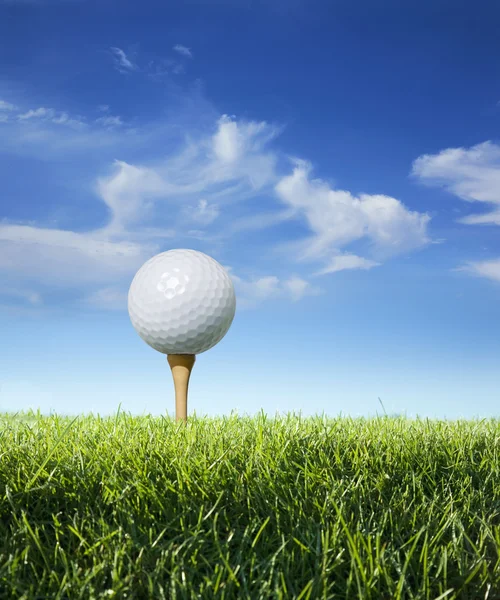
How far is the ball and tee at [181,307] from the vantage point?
463cm

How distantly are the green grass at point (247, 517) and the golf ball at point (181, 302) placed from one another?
135cm

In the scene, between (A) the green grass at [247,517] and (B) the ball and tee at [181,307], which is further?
(B) the ball and tee at [181,307]

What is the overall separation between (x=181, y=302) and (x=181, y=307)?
43 millimetres

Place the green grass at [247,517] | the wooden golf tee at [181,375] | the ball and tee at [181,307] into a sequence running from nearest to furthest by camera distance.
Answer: the green grass at [247,517], the wooden golf tee at [181,375], the ball and tee at [181,307]

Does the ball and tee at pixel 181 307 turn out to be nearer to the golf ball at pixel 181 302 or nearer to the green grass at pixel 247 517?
the golf ball at pixel 181 302

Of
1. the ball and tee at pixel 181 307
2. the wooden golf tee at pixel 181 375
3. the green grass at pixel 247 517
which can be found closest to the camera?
the green grass at pixel 247 517

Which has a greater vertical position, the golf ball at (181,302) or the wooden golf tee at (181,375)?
the golf ball at (181,302)

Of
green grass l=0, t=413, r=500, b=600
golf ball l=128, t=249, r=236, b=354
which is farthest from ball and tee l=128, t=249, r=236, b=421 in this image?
green grass l=0, t=413, r=500, b=600

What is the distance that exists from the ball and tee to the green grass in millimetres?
1329

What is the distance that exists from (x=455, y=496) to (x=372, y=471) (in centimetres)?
43

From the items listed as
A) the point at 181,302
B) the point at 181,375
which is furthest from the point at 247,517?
the point at 181,302

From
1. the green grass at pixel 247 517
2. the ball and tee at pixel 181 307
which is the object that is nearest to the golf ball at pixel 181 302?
the ball and tee at pixel 181 307

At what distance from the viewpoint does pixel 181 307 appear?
15.2 feet

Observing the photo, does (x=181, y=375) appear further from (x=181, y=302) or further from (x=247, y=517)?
(x=247, y=517)
